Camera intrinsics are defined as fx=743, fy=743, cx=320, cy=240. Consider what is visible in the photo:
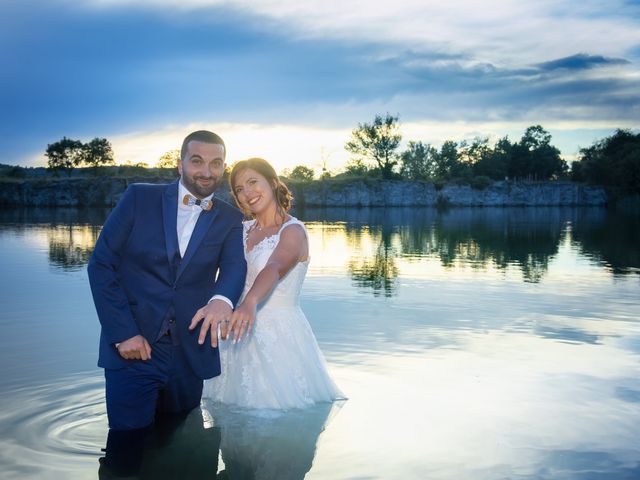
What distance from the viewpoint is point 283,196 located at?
596 cm

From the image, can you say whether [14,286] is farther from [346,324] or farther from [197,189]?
[197,189]

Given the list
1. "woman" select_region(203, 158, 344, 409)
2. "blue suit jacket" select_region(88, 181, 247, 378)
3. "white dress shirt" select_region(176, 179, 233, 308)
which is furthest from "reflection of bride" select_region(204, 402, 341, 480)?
"white dress shirt" select_region(176, 179, 233, 308)

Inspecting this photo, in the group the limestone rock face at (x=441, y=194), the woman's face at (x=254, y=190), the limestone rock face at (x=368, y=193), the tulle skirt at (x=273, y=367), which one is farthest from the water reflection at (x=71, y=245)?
the limestone rock face at (x=441, y=194)

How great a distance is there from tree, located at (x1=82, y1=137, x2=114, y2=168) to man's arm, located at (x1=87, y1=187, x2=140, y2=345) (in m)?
95.7

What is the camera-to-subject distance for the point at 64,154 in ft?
318

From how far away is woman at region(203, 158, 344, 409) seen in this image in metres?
5.81

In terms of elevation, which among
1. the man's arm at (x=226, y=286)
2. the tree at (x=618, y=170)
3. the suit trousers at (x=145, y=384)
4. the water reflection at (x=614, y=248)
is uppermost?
the tree at (x=618, y=170)

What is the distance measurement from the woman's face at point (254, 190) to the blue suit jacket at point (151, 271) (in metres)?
1.07

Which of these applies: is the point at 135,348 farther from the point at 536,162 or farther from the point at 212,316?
the point at 536,162

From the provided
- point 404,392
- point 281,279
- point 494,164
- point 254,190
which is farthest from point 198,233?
point 494,164

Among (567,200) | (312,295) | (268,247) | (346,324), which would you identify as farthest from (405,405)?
(567,200)

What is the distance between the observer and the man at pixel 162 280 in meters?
4.46

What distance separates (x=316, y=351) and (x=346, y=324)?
13.5 feet

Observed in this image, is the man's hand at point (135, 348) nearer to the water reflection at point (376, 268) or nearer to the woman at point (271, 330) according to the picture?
the woman at point (271, 330)
